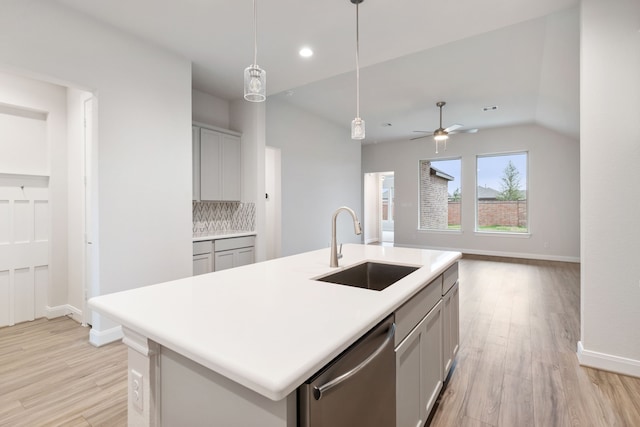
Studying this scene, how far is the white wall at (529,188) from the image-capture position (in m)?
6.64

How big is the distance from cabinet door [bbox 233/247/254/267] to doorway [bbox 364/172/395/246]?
17.1ft

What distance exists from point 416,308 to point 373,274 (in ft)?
2.19

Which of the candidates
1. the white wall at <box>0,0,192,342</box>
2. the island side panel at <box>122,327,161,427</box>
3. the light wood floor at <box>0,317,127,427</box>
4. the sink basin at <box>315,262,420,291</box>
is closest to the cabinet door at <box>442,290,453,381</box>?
the sink basin at <box>315,262,420,291</box>

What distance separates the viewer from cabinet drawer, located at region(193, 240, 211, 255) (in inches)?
142

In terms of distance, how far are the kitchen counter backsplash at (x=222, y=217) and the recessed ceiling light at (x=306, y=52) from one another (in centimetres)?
211

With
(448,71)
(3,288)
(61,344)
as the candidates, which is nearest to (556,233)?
(448,71)

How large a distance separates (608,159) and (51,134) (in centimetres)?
518

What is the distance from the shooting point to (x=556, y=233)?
6.78m

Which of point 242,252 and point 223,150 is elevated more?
point 223,150

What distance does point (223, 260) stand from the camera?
399cm

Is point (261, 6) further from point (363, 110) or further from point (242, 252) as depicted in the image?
point (363, 110)

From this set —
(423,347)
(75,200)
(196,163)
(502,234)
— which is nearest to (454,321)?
(423,347)

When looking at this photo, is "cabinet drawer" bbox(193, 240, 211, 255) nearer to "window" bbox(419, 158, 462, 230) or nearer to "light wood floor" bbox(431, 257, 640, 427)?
"light wood floor" bbox(431, 257, 640, 427)

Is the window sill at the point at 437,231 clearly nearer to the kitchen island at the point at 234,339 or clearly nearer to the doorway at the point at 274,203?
the doorway at the point at 274,203
